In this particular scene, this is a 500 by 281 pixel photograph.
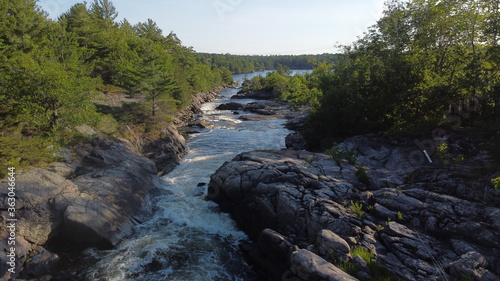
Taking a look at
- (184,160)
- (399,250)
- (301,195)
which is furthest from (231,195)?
(184,160)

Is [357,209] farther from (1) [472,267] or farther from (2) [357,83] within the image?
(2) [357,83]

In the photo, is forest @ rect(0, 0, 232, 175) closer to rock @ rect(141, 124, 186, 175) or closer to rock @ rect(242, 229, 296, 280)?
rock @ rect(141, 124, 186, 175)

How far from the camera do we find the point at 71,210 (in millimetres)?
12109

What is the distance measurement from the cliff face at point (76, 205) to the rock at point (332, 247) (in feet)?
31.3

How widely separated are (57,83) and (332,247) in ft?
55.0

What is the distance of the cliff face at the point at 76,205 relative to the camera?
10.8 meters

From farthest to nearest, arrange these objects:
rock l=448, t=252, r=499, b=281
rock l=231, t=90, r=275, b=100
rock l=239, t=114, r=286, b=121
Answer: rock l=231, t=90, r=275, b=100
rock l=239, t=114, r=286, b=121
rock l=448, t=252, r=499, b=281

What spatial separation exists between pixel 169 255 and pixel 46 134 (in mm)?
11303

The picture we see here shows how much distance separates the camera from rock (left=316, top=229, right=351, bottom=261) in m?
8.96

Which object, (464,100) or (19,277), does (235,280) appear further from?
(464,100)

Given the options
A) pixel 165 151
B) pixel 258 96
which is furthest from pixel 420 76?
pixel 258 96

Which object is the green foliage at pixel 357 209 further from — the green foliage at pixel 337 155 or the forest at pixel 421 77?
the forest at pixel 421 77

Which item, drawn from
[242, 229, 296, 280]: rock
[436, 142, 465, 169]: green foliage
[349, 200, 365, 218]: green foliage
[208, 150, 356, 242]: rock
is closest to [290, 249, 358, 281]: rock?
[242, 229, 296, 280]: rock

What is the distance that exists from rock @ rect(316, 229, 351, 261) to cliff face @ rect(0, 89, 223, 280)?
9540 mm
